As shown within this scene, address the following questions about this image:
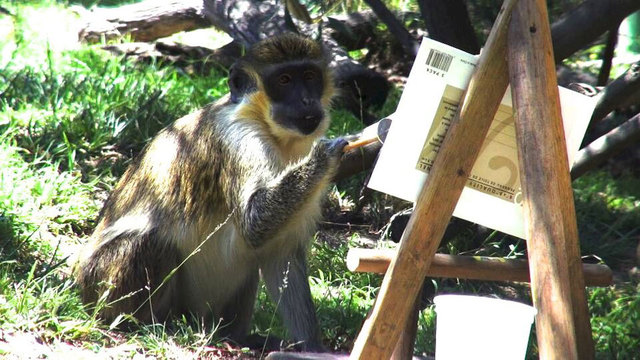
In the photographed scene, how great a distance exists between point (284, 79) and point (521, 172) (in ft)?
7.17

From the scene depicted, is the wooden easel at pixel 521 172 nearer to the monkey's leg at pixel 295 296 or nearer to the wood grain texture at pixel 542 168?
the wood grain texture at pixel 542 168

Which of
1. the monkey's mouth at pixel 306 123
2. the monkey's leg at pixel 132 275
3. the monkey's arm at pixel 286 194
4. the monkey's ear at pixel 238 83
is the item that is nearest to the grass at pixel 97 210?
the monkey's leg at pixel 132 275

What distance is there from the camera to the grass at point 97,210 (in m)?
4.75

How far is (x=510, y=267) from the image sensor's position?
370 centimetres

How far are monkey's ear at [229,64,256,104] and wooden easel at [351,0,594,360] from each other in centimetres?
211

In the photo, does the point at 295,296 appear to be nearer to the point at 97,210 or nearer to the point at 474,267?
the point at 474,267

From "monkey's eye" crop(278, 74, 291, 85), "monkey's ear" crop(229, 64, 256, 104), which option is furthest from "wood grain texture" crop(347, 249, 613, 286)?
"monkey's ear" crop(229, 64, 256, 104)

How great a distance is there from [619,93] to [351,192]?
261 cm

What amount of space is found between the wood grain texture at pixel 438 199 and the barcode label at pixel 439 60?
0.12m

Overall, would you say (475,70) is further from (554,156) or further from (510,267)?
(510,267)

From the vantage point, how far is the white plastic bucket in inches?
127

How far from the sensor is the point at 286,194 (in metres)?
4.70

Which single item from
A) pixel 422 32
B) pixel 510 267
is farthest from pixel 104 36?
pixel 510 267

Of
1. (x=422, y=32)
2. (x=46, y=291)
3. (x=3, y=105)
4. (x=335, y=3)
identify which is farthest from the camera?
(x=422, y=32)
